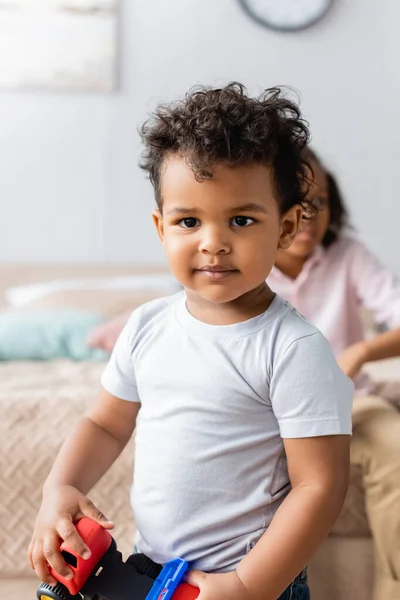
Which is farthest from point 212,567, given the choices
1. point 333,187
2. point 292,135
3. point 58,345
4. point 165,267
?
point 165,267

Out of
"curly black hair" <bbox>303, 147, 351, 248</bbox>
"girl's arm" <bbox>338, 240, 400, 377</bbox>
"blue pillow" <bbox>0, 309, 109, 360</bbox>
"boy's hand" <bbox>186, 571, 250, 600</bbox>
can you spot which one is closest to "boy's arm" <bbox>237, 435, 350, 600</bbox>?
"boy's hand" <bbox>186, 571, 250, 600</bbox>

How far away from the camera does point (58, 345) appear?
2342 mm

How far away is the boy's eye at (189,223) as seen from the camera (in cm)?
95

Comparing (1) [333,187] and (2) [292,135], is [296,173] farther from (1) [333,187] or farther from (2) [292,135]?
(1) [333,187]

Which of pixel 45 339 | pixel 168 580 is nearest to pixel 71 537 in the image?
pixel 168 580

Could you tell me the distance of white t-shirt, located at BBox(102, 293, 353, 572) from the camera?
0.93 metres

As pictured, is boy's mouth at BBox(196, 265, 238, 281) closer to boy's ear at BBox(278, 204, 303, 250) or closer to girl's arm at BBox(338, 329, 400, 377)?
boy's ear at BBox(278, 204, 303, 250)

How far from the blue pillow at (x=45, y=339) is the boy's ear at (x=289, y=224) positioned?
1380mm

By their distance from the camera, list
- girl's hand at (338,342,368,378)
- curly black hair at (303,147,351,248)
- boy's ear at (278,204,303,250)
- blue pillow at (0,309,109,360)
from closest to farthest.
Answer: boy's ear at (278,204,303,250), girl's hand at (338,342,368,378), curly black hair at (303,147,351,248), blue pillow at (0,309,109,360)

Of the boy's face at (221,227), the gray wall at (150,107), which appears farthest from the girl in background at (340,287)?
the gray wall at (150,107)

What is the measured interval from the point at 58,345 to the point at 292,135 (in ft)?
4.90

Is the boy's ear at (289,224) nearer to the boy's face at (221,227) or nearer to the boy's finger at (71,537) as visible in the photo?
the boy's face at (221,227)

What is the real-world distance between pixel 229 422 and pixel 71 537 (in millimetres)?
232

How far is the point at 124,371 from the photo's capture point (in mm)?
1084
